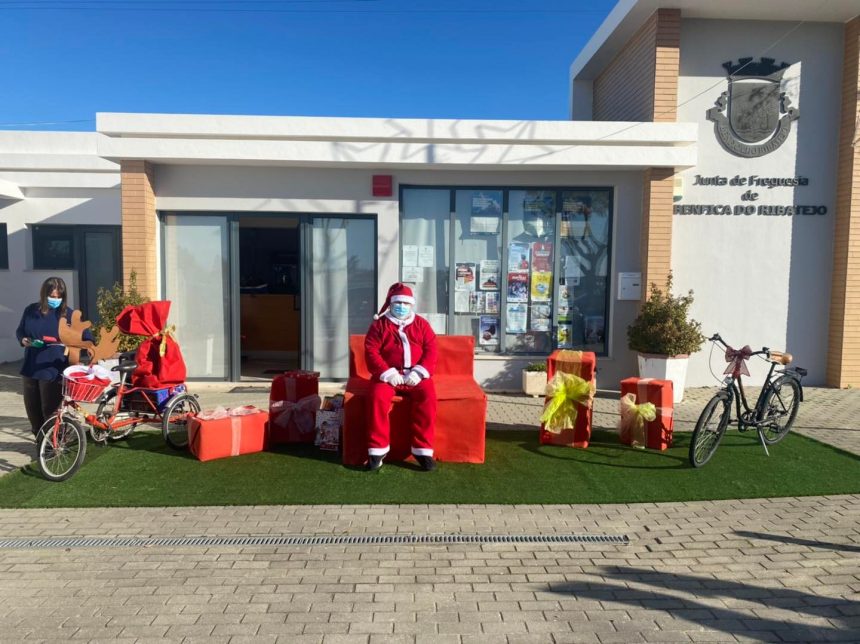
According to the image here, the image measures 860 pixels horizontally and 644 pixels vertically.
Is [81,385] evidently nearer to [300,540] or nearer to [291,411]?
[291,411]

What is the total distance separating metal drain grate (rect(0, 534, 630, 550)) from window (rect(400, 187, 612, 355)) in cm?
547

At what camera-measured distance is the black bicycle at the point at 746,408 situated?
5.82 m

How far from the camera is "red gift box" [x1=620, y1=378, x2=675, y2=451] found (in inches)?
253

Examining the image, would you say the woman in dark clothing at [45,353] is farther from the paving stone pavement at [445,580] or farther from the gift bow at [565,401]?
the gift bow at [565,401]

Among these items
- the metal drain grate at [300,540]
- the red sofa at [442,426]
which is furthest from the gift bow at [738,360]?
the metal drain grate at [300,540]

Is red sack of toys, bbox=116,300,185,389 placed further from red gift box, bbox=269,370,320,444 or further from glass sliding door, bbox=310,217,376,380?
glass sliding door, bbox=310,217,376,380

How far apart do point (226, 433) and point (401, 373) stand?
1.76 m

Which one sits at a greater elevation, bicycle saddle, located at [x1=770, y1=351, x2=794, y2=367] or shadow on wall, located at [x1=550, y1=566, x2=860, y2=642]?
bicycle saddle, located at [x1=770, y1=351, x2=794, y2=367]

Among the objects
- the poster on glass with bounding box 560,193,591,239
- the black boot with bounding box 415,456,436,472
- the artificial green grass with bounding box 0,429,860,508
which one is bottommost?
the artificial green grass with bounding box 0,429,860,508

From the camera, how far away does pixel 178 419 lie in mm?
6340

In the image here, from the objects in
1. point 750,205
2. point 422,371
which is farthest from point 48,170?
point 750,205

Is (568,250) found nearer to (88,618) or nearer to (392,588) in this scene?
(392,588)

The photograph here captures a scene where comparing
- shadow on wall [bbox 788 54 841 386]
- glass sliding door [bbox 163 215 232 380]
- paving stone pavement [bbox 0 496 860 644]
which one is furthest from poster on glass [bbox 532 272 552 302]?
paving stone pavement [bbox 0 496 860 644]

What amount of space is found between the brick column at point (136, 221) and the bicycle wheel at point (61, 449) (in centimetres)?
390
